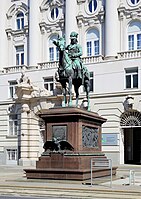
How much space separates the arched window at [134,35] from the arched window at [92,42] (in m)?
3.62

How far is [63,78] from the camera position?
83.3 ft

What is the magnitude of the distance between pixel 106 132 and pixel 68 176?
22379mm

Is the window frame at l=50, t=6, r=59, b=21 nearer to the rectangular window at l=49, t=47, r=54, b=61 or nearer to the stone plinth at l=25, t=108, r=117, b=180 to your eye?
the rectangular window at l=49, t=47, r=54, b=61

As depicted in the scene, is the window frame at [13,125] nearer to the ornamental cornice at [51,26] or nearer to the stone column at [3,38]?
the stone column at [3,38]

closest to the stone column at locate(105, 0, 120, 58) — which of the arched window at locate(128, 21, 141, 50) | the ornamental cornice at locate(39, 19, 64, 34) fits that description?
the arched window at locate(128, 21, 141, 50)

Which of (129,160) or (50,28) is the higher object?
(50,28)

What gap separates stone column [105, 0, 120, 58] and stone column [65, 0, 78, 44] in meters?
3.91

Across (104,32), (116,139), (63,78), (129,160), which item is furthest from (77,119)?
(129,160)

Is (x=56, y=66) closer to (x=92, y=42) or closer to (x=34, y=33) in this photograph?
(x=92, y=42)

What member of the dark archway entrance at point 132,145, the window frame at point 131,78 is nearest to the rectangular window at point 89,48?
the window frame at point 131,78

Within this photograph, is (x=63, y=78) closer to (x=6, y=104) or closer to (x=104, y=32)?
(x=104, y=32)

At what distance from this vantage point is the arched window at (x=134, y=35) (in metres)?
45.0

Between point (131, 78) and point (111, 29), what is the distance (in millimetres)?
5346

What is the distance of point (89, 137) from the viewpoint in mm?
24984
